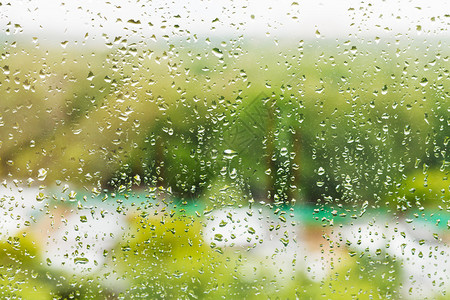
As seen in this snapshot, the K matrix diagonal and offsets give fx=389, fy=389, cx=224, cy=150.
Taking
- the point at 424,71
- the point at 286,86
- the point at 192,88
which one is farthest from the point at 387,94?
the point at 192,88

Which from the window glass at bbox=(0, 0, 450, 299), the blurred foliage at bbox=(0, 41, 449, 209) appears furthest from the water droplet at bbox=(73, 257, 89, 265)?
the blurred foliage at bbox=(0, 41, 449, 209)

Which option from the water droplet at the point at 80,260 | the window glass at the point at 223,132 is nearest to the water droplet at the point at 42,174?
the window glass at the point at 223,132

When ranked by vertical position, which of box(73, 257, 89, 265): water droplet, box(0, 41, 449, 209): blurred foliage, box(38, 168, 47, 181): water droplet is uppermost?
box(0, 41, 449, 209): blurred foliage

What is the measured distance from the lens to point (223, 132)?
0.72 m

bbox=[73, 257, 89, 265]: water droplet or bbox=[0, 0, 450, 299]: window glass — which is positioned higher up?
bbox=[0, 0, 450, 299]: window glass

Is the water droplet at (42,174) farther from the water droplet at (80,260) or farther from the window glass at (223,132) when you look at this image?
the water droplet at (80,260)

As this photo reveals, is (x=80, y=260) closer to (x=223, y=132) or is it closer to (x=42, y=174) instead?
(x=42, y=174)

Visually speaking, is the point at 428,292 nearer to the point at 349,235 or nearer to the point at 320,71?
the point at 349,235

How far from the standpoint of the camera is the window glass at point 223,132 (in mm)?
709

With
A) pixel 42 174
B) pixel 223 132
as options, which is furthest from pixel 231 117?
pixel 42 174

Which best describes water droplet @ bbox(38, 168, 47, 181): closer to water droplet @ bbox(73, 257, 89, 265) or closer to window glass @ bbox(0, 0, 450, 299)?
window glass @ bbox(0, 0, 450, 299)

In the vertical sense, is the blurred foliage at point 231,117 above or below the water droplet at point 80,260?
above

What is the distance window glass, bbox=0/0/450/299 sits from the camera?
0.71 m

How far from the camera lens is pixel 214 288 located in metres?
0.75
